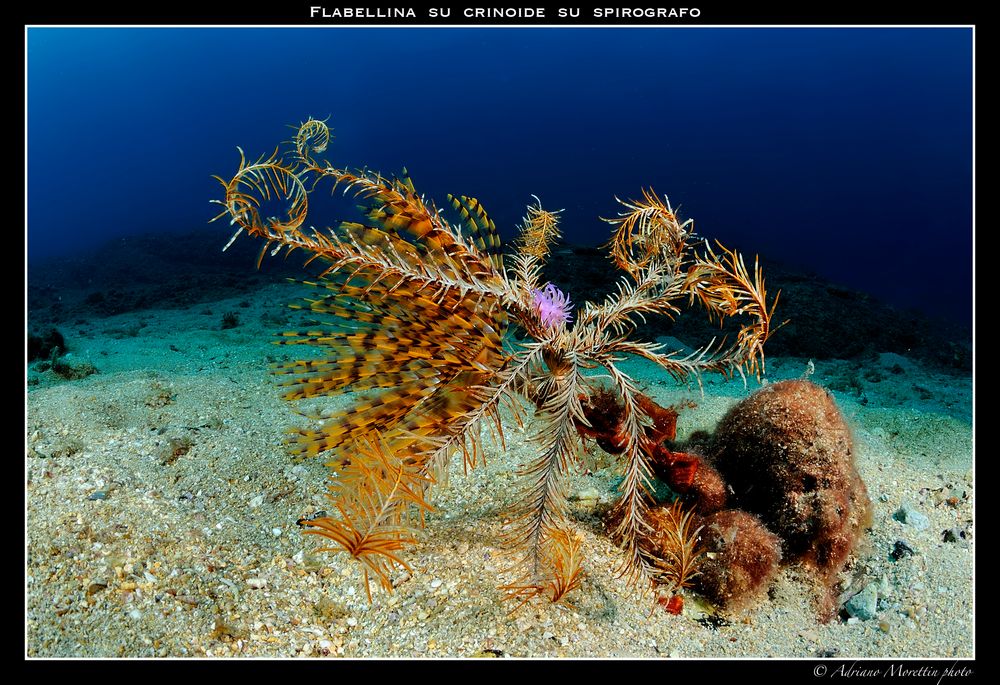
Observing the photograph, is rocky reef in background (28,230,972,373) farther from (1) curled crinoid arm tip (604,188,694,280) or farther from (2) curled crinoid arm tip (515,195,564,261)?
(1) curled crinoid arm tip (604,188,694,280)

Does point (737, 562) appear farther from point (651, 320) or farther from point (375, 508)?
point (651, 320)

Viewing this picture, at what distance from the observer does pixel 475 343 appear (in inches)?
89.4

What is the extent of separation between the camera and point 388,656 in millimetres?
2012

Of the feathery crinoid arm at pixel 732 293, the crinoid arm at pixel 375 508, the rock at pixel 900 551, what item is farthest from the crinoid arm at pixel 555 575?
the rock at pixel 900 551

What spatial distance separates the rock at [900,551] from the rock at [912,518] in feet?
0.64

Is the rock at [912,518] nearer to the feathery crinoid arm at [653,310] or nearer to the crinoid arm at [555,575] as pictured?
the feathery crinoid arm at [653,310]

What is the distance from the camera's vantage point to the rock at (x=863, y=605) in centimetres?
→ 233

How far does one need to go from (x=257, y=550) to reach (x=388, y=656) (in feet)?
2.82

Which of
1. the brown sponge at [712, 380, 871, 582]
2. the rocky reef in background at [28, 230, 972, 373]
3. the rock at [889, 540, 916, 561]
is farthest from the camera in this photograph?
the rocky reef in background at [28, 230, 972, 373]

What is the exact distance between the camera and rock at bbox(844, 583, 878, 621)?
233 centimetres

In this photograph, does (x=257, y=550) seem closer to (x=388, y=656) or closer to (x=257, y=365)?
(x=388, y=656)

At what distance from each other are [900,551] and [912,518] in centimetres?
30

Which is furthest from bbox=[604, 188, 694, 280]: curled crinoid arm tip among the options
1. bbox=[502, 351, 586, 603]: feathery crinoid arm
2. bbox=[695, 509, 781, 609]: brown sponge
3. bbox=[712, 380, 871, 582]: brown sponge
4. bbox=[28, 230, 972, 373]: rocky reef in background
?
bbox=[28, 230, 972, 373]: rocky reef in background

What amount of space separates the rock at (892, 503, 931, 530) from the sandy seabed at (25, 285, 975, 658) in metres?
0.03
